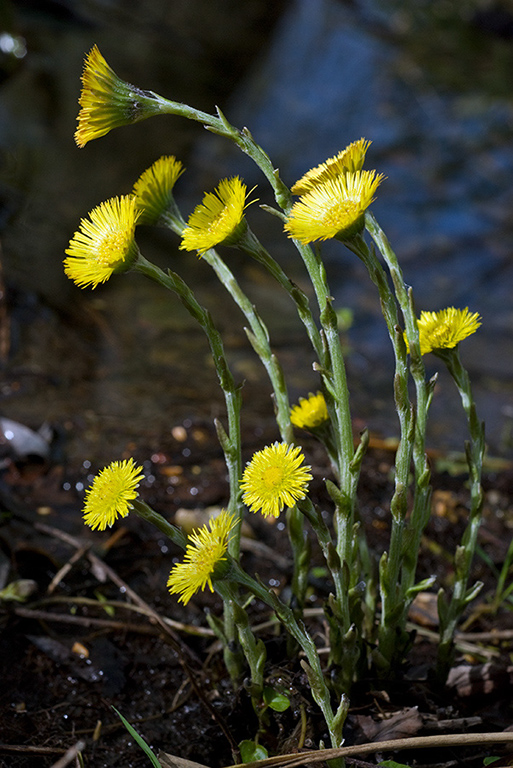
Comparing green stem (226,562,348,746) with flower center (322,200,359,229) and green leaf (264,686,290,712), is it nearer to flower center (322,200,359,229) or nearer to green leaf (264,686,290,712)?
green leaf (264,686,290,712)

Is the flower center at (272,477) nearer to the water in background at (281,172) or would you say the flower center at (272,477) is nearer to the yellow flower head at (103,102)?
the yellow flower head at (103,102)

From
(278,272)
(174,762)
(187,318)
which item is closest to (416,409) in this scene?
(278,272)

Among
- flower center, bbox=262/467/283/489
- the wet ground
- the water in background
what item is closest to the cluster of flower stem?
flower center, bbox=262/467/283/489

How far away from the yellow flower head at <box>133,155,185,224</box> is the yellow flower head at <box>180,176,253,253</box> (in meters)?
0.13

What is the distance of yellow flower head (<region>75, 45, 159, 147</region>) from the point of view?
3.40ft

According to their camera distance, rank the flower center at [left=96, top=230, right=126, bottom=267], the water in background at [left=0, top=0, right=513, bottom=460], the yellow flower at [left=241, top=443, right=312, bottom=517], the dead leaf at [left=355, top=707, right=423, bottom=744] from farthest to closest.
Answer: the water in background at [left=0, top=0, right=513, bottom=460] → the dead leaf at [left=355, top=707, right=423, bottom=744] → the flower center at [left=96, top=230, right=126, bottom=267] → the yellow flower at [left=241, top=443, right=312, bottom=517]

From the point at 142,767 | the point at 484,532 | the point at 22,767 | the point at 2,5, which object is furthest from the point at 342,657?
the point at 2,5

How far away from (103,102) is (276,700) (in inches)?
41.6

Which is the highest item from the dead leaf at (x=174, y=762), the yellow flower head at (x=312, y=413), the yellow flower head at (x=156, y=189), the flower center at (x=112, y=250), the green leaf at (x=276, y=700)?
the yellow flower head at (x=156, y=189)

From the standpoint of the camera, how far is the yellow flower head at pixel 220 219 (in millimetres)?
1045

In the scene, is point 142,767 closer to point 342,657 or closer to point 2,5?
point 342,657

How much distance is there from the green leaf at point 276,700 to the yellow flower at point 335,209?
31.5 inches

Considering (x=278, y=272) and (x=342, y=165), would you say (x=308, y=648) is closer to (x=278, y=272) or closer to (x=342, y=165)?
(x=278, y=272)

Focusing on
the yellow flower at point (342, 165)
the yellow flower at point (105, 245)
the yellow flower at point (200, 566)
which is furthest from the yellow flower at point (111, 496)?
the yellow flower at point (342, 165)
